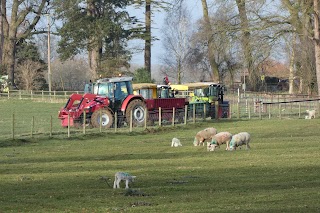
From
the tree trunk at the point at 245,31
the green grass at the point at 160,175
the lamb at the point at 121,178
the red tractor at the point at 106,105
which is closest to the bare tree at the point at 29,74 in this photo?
the tree trunk at the point at 245,31

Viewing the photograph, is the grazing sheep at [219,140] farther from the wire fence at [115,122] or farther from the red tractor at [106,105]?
the red tractor at [106,105]

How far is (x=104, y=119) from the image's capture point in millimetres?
38000

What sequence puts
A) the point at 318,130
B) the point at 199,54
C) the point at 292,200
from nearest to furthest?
1. the point at 292,200
2. the point at 318,130
3. the point at 199,54

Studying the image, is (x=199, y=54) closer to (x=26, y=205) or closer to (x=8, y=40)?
(x=8, y=40)

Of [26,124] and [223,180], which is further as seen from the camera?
[26,124]

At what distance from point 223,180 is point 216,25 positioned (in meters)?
32.1

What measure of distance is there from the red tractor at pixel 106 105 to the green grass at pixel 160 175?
5.83m

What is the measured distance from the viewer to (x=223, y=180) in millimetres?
16531

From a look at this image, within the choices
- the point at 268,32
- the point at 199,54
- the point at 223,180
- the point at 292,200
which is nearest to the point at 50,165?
the point at 223,180

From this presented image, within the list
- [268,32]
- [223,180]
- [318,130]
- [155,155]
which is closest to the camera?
[223,180]

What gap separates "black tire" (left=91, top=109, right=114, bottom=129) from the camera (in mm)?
37641

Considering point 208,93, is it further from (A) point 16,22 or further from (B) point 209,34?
(A) point 16,22

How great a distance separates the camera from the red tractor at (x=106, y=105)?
124 ft

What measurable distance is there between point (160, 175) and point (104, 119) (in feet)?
67.0
